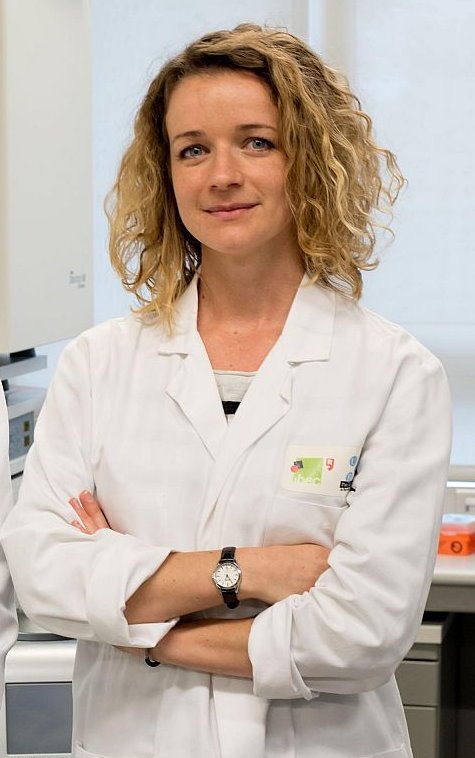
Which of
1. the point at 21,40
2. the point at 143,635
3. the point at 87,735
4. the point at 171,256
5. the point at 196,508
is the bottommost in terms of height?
the point at 87,735

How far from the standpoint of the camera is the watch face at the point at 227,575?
143 cm

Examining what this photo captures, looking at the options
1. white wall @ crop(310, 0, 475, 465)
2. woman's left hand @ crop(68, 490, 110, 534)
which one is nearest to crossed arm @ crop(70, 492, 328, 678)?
woman's left hand @ crop(68, 490, 110, 534)

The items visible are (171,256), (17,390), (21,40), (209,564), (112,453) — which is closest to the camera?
(209,564)

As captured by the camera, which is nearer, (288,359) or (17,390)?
(288,359)

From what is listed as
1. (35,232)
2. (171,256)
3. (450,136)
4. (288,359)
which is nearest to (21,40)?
(35,232)

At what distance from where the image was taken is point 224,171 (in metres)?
1.49

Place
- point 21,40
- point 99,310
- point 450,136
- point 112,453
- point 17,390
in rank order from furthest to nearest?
1. point 99,310
2. point 450,136
3. point 17,390
4. point 21,40
5. point 112,453

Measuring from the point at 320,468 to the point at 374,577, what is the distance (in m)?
0.15

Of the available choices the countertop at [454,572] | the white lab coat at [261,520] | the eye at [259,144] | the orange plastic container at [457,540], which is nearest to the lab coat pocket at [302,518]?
the white lab coat at [261,520]

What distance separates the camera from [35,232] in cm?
246

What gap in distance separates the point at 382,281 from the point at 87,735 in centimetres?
200

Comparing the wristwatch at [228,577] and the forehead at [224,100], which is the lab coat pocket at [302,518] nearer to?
the wristwatch at [228,577]

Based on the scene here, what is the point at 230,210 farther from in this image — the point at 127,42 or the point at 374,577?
the point at 127,42

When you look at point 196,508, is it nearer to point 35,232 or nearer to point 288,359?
point 288,359
